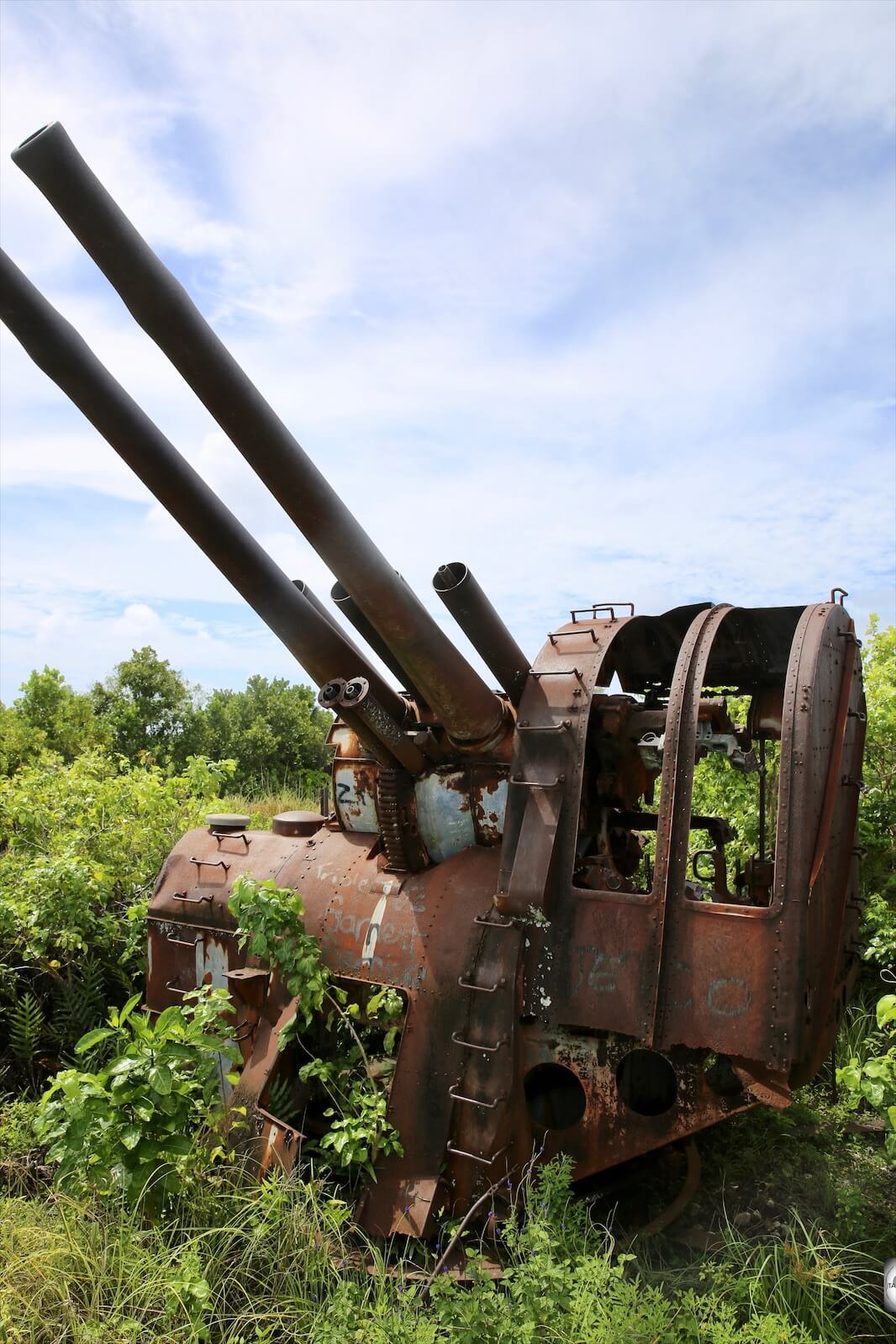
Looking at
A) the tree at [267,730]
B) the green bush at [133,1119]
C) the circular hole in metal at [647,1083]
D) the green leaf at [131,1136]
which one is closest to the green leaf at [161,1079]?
the green bush at [133,1119]

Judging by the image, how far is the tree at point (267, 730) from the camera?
20.3m

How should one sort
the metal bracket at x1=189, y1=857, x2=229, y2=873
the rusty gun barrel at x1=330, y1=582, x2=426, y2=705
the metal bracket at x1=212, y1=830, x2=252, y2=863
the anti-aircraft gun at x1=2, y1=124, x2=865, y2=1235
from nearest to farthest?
the anti-aircraft gun at x1=2, y1=124, x2=865, y2=1235
the rusty gun barrel at x1=330, y1=582, x2=426, y2=705
the metal bracket at x1=189, y1=857, x2=229, y2=873
the metal bracket at x1=212, y1=830, x2=252, y2=863

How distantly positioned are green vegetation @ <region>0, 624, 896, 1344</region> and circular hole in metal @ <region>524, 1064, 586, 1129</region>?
36 centimetres

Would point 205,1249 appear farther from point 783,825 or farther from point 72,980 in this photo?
point 72,980

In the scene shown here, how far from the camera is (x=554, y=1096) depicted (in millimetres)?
4836

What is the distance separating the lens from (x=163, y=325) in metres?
4.05

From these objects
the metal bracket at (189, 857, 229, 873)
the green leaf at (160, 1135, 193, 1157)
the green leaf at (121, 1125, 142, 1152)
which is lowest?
the green leaf at (160, 1135, 193, 1157)

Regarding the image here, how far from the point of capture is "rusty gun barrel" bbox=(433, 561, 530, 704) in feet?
15.6

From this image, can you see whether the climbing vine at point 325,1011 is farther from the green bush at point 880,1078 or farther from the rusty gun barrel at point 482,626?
the green bush at point 880,1078

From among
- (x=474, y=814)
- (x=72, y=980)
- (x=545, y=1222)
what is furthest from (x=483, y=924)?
(x=72, y=980)

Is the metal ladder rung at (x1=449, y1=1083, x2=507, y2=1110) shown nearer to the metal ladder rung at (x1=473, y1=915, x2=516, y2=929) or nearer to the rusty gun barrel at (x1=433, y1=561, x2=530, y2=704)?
the metal ladder rung at (x1=473, y1=915, x2=516, y2=929)

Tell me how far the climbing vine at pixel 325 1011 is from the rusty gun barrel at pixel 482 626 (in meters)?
1.59

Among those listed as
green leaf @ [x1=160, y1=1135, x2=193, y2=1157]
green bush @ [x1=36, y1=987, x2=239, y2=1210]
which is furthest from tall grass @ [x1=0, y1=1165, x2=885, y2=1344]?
green leaf @ [x1=160, y1=1135, x2=193, y2=1157]

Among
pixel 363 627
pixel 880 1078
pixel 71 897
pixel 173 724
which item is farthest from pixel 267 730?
pixel 880 1078
